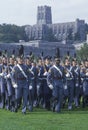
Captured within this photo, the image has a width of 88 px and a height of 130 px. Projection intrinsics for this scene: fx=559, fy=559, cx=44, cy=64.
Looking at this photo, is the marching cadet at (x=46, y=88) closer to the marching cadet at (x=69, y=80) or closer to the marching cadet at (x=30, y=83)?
the marching cadet at (x=30, y=83)

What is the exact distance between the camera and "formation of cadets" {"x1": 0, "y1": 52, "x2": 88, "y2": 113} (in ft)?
63.0

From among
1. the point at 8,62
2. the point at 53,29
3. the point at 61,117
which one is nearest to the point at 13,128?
the point at 61,117

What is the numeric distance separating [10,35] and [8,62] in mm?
149260

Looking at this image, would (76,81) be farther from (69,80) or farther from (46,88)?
(46,88)

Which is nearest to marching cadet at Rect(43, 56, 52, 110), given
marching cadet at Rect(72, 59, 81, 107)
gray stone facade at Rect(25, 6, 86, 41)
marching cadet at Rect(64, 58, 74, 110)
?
marching cadet at Rect(64, 58, 74, 110)

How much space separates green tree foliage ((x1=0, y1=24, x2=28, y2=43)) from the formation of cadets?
137 metres

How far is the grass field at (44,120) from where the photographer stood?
50.3ft

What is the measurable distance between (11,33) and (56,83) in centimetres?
15352

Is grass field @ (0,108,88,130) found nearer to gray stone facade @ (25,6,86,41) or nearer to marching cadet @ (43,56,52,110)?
marching cadet @ (43,56,52,110)

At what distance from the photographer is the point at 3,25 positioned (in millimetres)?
181500

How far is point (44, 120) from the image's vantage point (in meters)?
17.0

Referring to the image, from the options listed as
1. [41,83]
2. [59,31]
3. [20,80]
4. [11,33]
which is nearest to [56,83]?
[20,80]

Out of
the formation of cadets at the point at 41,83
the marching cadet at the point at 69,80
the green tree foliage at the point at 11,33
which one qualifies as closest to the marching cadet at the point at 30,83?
the formation of cadets at the point at 41,83

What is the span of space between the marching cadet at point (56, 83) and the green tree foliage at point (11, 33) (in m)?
139
